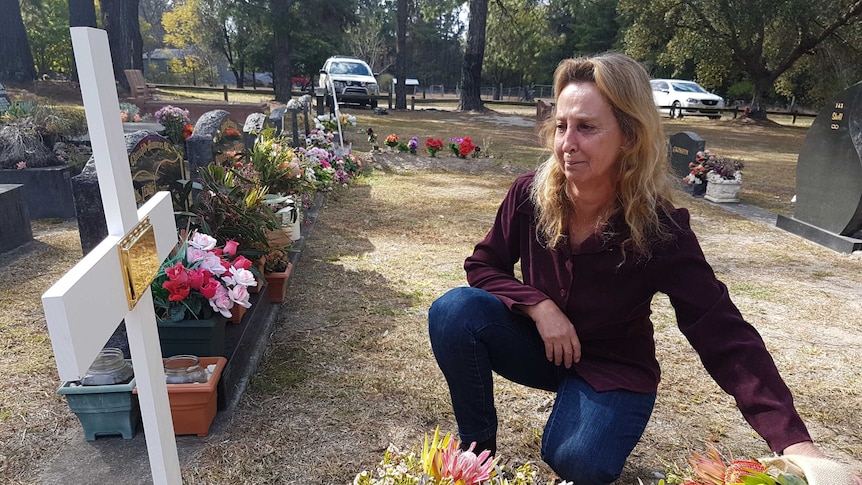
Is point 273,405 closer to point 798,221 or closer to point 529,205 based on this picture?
point 529,205

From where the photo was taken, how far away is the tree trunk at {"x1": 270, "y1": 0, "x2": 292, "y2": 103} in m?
19.4

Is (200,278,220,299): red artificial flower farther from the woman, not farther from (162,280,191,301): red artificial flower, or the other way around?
the woman

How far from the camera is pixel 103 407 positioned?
218 cm

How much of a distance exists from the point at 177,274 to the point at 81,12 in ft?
53.4

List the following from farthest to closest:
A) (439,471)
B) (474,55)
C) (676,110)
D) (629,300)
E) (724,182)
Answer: (676,110) < (474,55) < (724,182) < (629,300) < (439,471)

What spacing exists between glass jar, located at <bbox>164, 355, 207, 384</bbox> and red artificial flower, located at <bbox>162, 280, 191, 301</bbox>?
262mm

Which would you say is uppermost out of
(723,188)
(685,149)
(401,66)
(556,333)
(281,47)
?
(281,47)

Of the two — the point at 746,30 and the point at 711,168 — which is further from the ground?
the point at 746,30

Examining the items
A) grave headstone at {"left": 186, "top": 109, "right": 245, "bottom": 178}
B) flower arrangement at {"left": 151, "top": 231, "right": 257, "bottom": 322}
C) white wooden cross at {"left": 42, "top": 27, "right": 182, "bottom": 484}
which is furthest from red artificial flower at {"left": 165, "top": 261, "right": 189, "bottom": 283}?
grave headstone at {"left": 186, "top": 109, "right": 245, "bottom": 178}

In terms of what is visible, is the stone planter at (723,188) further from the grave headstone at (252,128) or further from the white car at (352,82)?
the white car at (352,82)

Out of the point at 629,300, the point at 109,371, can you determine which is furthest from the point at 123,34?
the point at 629,300

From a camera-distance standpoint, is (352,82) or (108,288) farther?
(352,82)

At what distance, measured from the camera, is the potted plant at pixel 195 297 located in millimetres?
2312

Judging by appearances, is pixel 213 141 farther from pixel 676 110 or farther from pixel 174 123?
pixel 676 110
